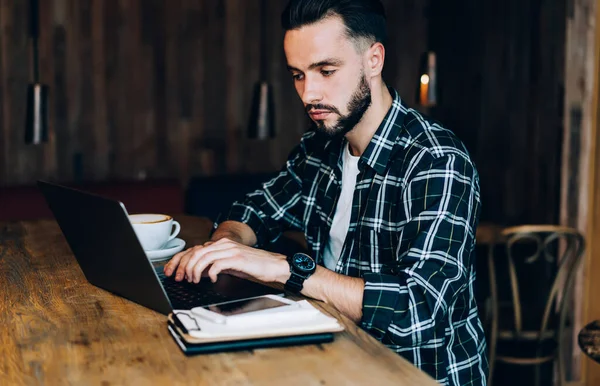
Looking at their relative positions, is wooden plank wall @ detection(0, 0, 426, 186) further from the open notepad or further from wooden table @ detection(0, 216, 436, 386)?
the open notepad

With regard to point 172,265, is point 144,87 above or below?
above

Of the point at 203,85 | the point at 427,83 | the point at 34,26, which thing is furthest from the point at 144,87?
the point at 427,83

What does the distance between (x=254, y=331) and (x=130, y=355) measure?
0.19 m

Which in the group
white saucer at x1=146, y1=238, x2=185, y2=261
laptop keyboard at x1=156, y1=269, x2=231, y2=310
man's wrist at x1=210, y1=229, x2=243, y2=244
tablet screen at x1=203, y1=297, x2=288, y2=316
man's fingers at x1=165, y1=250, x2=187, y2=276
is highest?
tablet screen at x1=203, y1=297, x2=288, y2=316

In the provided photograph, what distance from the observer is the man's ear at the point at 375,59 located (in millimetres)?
1771

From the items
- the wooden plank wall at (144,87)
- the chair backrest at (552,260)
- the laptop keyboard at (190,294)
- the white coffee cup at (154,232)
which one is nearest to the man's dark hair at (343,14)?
the white coffee cup at (154,232)

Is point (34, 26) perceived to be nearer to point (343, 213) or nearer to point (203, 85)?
point (203, 85)

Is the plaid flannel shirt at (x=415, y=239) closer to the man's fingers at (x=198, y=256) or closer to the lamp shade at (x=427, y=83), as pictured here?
the man's fingers at (x=198, y=256)

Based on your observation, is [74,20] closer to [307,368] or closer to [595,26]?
[595,26]

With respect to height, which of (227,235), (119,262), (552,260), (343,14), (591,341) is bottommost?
(552,260)

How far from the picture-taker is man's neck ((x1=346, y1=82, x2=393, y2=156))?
71.1 inches

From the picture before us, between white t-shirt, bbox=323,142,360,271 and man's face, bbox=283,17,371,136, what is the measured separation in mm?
163

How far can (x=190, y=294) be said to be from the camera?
139 centimetres

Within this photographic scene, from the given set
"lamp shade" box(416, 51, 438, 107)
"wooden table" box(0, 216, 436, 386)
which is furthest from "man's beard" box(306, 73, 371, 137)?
"lamp shade" box(416, 51, 438, 107)
